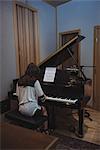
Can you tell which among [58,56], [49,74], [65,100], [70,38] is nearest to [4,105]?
[49,74]

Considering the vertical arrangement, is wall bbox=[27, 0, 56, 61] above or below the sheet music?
above

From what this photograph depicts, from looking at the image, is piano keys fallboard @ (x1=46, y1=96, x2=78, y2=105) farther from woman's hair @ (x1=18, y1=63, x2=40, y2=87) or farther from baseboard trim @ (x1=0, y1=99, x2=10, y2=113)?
baseboard trim @ (x1=0, y1=99, x2=10, y2=113)

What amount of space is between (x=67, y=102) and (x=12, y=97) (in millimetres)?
1070

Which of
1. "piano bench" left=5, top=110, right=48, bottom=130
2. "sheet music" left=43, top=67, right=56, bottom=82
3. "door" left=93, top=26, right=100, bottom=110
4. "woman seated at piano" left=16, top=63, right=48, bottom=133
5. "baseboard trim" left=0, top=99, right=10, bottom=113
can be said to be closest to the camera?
"piano bench" left=5, top=110, right=48, bottom=130

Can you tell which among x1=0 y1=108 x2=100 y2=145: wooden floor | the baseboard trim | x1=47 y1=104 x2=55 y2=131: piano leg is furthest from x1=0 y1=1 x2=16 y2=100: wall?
x1=47 y1=104 x2=55 y2=131: piano leg

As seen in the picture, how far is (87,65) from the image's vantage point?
4457mm

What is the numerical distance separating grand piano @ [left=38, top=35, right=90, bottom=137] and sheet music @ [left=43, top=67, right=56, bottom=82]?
51mm

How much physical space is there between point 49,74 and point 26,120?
113cm

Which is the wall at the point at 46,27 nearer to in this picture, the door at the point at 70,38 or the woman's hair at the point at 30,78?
the door at the point at 70,38

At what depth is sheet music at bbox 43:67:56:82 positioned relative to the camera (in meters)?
3.16

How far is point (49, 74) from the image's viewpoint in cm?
320

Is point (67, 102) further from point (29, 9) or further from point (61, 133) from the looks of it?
point (29, 9)

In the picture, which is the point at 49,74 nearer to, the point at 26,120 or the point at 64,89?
the point at 64,89

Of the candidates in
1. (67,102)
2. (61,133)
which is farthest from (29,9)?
(61,133)
